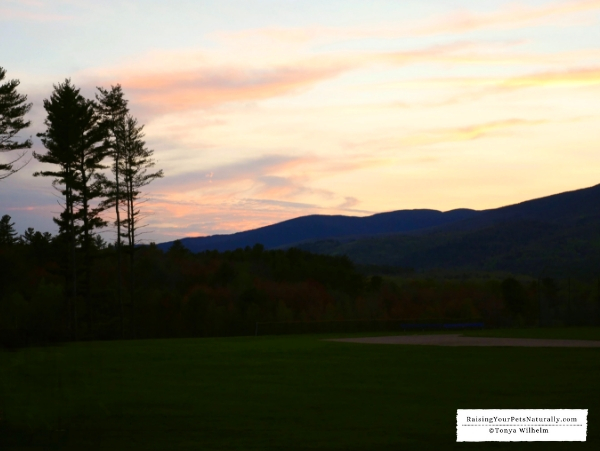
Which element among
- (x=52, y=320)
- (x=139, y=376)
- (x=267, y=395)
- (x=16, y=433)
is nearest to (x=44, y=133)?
(x=139, y=376)

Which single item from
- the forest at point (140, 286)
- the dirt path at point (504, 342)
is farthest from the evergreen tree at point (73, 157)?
the dirt path at point (504, 342)

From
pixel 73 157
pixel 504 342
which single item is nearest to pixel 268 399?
pixel 504 342

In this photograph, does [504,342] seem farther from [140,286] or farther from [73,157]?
[140,286]

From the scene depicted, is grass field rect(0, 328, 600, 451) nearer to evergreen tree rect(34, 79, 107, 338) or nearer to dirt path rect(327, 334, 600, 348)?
dirt path rect(327, 334, 600, 348)

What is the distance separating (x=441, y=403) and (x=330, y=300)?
89134mm

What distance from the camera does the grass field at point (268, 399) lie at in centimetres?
887

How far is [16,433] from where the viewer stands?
35.5 feet

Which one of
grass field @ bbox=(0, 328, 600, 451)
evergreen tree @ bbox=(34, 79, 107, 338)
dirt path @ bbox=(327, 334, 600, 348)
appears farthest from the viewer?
evergreen tree @ bbox=(34, 79, 107, 338)

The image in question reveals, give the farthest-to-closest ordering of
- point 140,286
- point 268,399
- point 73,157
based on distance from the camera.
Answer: point 140,286
point 73,157
point 268,399

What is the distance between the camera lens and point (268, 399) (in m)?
15.0

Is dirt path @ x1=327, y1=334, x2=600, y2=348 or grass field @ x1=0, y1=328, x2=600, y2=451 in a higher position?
grass field @ x1=0, y1=328, x2=600, y2=451

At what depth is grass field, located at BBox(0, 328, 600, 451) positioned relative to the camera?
29.1 feet

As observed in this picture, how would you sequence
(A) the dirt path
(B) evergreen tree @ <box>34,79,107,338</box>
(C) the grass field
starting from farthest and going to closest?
(B) evergreen tree @ <box>34,79,107,338</box>
(A) the dirt path
(C) the grass field

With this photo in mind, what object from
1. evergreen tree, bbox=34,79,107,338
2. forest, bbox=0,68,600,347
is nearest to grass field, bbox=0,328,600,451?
forest, bbox=0,68,600,347
